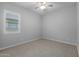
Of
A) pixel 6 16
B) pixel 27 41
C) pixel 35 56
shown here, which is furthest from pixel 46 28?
pixel 6 16

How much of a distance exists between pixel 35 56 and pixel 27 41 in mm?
334

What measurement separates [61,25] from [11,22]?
99cm

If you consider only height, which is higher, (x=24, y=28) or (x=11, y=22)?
(x=11, y=22)

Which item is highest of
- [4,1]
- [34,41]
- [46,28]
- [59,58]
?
[4,1]

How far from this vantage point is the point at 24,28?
5.64 feet

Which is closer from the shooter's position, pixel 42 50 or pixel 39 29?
pixel 42 50

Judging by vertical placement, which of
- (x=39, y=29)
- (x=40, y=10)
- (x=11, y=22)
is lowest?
(x=39, y=29)

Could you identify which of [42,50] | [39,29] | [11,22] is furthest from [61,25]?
[11,22]

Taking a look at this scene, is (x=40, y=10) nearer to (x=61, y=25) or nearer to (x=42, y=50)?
(x=61, y=25)

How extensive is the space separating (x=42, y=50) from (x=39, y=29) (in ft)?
1.39

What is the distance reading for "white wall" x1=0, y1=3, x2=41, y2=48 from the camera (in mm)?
1636

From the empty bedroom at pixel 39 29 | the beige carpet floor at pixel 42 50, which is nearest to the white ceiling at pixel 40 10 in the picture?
the empty bedroom at pixel 39 29

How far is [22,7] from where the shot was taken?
65.4 inches

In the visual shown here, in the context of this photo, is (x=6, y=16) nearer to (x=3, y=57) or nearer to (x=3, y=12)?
(x=3, y=12)
